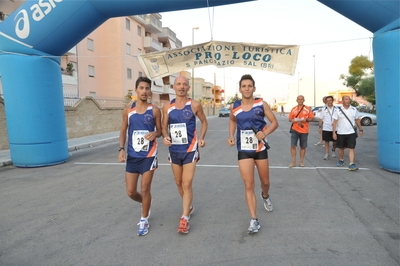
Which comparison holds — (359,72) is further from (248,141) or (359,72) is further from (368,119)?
(248,141)

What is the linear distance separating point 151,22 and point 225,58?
33.0 metres

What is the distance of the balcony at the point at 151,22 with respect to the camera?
35750mm

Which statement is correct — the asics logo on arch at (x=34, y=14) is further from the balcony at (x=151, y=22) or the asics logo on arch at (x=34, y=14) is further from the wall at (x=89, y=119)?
the balcony at (x=151, y=22)

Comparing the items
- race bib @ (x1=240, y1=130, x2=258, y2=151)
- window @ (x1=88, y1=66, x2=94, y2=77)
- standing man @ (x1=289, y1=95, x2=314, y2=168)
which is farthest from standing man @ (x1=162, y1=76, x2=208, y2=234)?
window @ (x1=88, y1=66, x2=94, y2=77)

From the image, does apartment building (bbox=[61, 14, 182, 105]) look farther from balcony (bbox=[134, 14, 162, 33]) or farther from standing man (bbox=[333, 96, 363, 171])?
standing man (bbox=[333, 96, 363, 171])

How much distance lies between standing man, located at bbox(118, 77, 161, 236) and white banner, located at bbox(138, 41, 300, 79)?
3625mm

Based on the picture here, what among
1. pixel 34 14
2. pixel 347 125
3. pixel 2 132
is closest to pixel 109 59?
pixel 2 132

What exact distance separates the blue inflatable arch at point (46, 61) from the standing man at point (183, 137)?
4.22m

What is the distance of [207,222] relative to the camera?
3.94 m

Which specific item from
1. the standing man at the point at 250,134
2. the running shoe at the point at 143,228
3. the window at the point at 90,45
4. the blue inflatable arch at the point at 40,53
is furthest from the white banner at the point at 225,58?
the window at the point at 90,45

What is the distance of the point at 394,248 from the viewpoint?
3113 mm

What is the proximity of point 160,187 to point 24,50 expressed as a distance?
4989 mm

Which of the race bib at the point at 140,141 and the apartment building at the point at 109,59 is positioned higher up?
the apartment building at the point at 109,59

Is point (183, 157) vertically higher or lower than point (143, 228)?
higher
